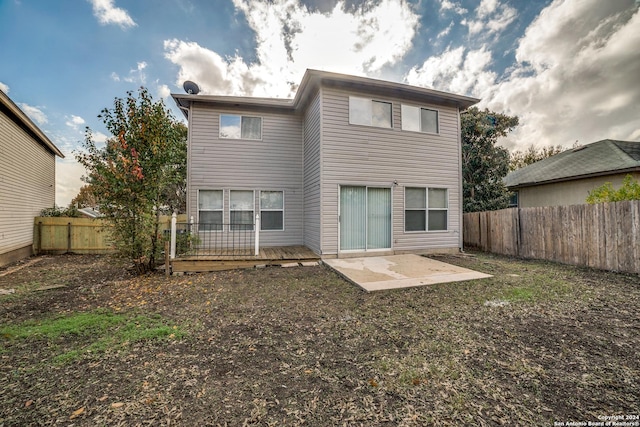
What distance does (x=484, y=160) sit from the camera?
12531 mm

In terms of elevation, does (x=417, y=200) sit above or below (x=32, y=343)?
above

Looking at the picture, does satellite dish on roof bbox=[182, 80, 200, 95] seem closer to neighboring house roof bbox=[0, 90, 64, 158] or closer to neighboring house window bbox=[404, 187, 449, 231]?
neighboring house roof bbox=[0, 90, 64, 158]

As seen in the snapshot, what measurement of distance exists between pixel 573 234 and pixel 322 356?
8379 mm

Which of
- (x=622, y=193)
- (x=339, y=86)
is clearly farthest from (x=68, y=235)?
(x=622, y=193)

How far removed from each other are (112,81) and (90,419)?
1063 centimetres

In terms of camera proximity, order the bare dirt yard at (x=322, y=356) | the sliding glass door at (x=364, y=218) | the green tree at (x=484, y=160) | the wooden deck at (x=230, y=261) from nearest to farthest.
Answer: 1. the bare dirt yard at (x=322, y=356)
2. the wooden deck at (x=230, y=261)
3. the sliding glass door at (x=364, y=218)
4. the green tree at (x=484, y=160)

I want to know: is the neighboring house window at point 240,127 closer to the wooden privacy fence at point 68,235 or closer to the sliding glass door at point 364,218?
the sliding glass door at point 364,218

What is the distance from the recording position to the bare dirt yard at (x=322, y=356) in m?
1.88

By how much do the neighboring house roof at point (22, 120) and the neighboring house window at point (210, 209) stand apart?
19.9 ft

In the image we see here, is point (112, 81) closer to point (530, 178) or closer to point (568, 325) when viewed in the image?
point (568, 325)

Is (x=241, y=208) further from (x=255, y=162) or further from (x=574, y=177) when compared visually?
(x=574, y=177)

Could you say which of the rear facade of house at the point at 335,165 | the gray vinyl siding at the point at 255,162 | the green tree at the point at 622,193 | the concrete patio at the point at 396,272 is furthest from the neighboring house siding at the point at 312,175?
the green tree at the point at 622,193

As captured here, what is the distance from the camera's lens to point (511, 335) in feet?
10.1

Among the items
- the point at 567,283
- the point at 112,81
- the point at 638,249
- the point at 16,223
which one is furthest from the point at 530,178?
the point at 16,223
